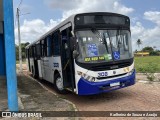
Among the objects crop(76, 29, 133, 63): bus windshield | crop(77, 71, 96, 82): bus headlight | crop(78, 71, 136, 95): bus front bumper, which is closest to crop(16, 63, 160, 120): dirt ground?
crop(78, 71, 136, 95): bus front bumper

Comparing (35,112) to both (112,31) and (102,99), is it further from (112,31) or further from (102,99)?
(112,31)

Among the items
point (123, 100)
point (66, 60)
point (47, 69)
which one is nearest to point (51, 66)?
point (47, 69)

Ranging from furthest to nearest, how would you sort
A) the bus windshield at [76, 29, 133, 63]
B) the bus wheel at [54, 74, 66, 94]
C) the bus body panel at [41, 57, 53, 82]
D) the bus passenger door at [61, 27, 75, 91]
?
the bus body panel at [41, 57, 53, 82] → the bus wheel at [54, 74, 66, 94] → the bus passenger door at [61, 27, 75, 91] → the bus windshield at [76, 29, 133, 63]

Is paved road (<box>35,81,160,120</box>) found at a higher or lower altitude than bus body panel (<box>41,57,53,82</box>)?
lower

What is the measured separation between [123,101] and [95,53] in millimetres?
1955

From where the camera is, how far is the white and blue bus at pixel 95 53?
372 inches

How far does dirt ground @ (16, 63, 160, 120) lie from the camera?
905 centimetres

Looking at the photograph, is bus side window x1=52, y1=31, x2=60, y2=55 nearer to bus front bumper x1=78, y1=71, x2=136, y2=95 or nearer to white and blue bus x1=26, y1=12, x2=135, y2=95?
white and blue bus x1=26, y1=12, x2=135, y2=95

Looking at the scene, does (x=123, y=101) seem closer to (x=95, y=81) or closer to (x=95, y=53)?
(x=95, y=81)

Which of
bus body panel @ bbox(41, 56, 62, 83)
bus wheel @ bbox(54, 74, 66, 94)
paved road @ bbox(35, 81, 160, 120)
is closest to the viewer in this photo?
paved road @ bbox(35, 81, 160, 120)

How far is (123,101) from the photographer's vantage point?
9992 mm

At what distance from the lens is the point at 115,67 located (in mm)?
9891

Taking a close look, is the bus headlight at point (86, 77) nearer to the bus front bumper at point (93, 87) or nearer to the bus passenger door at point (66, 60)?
the bus front bumper at point (93, 87)

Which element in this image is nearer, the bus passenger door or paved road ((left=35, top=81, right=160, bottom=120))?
paved road ((left=35, top=81, right=160, bottom=120))
